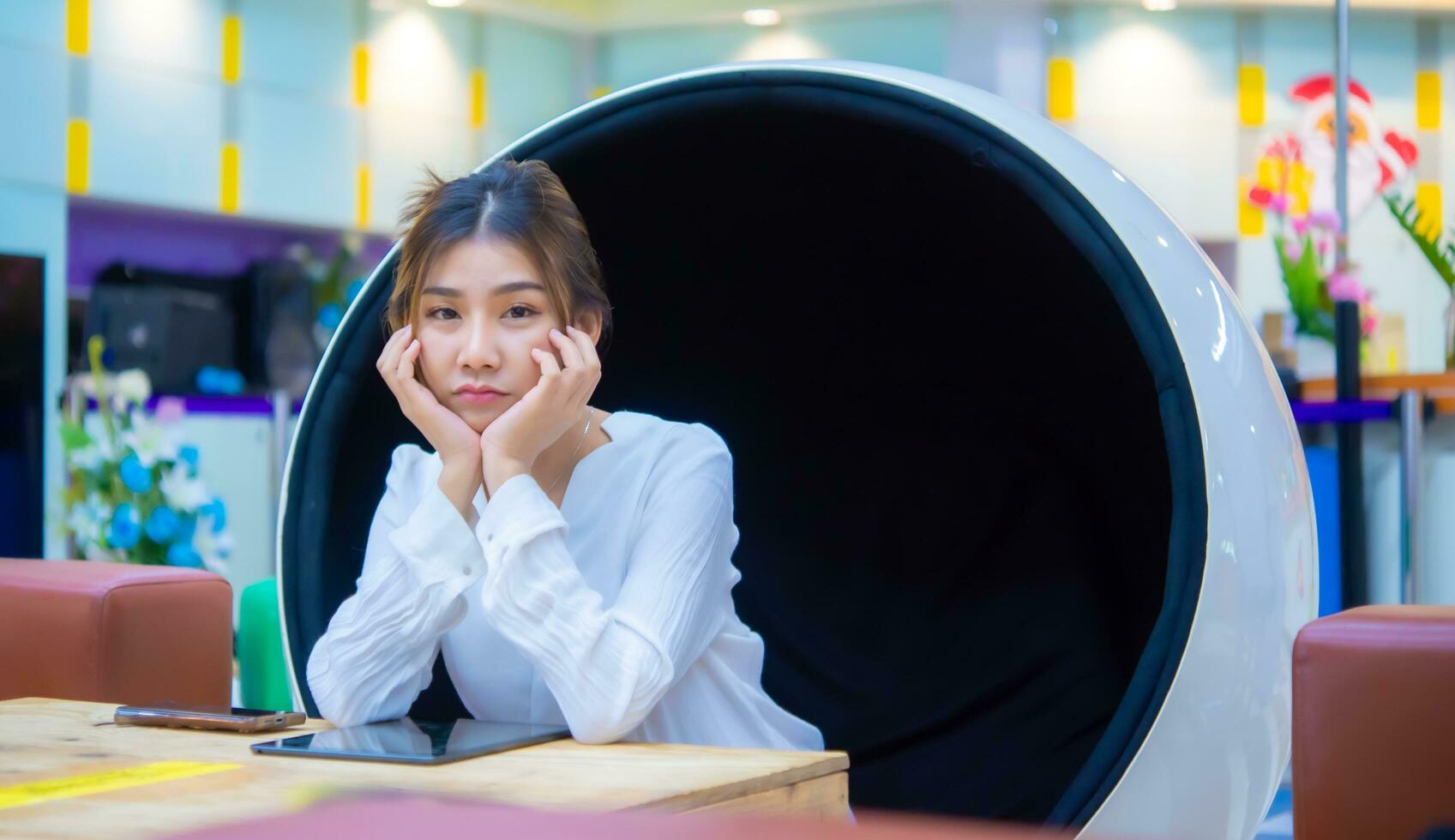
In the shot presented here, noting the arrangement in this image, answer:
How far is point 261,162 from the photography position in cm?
641

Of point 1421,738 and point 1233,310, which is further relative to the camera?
point 1233,310

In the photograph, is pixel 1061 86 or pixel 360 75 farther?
pixel 1061 86

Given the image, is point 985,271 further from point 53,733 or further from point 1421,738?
point 53,733

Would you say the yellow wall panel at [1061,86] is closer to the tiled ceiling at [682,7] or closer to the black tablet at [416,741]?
the tiled ceiling at [682,7]

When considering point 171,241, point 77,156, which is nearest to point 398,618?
point 77,156

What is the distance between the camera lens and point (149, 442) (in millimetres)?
2473

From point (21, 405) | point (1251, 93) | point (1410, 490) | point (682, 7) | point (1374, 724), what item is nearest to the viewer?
point (1374, 724)

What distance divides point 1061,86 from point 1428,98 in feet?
5.35

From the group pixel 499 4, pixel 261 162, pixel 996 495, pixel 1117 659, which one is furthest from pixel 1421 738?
pixel 499 4

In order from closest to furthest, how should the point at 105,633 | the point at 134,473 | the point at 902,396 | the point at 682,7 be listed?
the point at 105,633, the point at 902,396, the point at 134,473, the point at 682,7

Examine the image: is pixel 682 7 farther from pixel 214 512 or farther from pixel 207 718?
pixel 207 718

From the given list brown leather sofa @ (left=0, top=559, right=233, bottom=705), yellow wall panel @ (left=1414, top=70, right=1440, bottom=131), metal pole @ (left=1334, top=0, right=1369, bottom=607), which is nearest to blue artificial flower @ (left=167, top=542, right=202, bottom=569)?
brown leather sofa @ (left=0, top=559, right=233, bottom=705)

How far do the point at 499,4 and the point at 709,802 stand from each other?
675 centimetres

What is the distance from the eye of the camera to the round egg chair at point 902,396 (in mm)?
1628
